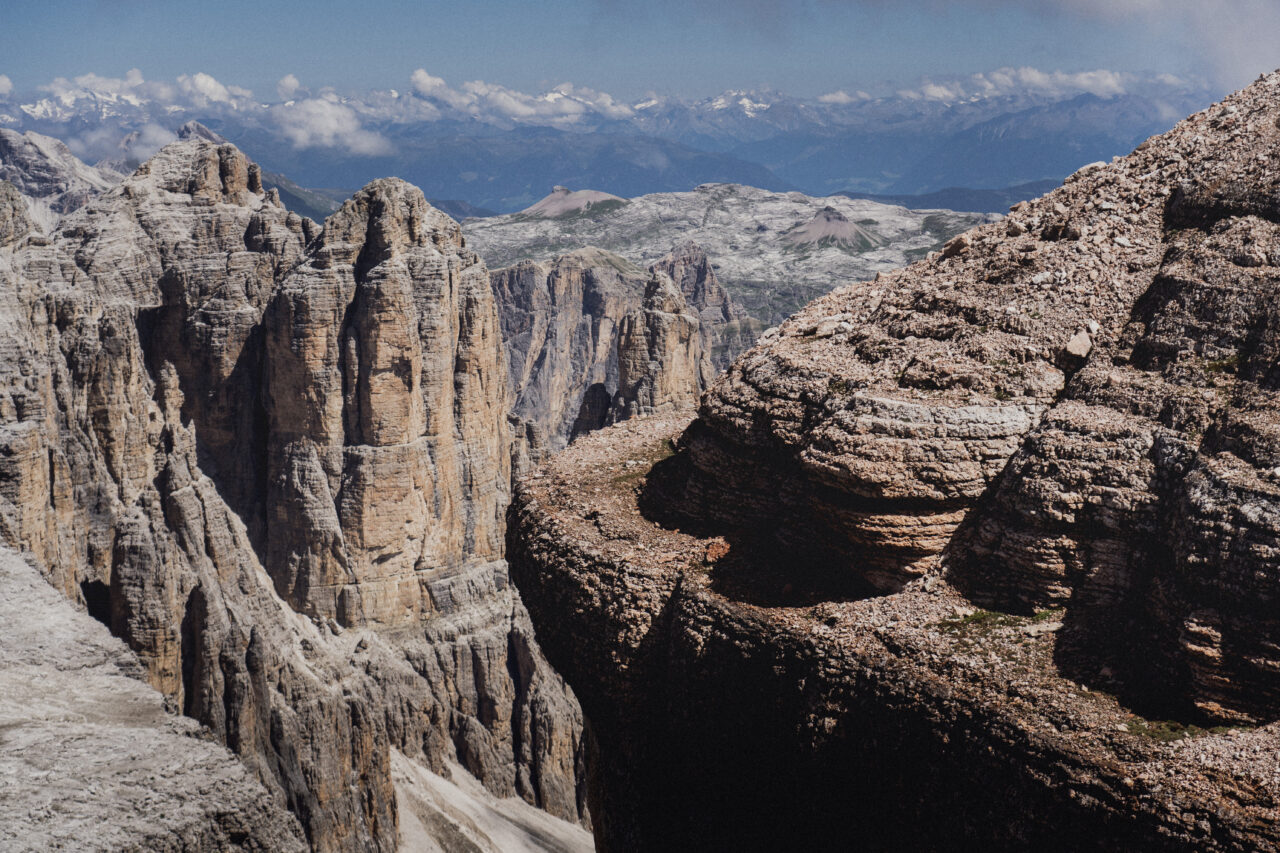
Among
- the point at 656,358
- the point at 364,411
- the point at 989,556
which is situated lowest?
the point at 364,411

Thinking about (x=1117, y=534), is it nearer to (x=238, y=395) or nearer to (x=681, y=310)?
(x=238, y=395)

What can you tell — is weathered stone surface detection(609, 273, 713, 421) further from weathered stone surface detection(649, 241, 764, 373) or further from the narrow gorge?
weathered stone surface detection(649, 241, 764, 373)

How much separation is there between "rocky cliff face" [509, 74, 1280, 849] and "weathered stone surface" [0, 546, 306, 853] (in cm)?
691

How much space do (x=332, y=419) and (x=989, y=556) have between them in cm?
5284

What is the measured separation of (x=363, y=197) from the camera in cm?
6406

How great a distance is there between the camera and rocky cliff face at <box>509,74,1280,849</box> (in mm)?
12555

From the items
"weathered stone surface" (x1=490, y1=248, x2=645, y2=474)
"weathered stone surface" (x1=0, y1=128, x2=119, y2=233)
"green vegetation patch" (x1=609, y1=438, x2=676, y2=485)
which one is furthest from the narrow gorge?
"weathered stone surface" (x1=0, y1=128, x2=119, y2=233)

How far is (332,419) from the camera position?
2452 inches

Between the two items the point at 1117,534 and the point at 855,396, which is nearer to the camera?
the point at 1117,534

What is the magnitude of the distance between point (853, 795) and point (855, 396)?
610cm

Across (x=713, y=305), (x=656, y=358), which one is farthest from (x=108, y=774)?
Answer: (x=713, y=305)

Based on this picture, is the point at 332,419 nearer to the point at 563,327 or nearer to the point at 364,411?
the point at 364,411

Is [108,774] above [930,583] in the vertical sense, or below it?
below

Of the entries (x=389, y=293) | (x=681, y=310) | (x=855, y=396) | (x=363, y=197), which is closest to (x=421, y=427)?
(x=389, y=293)
